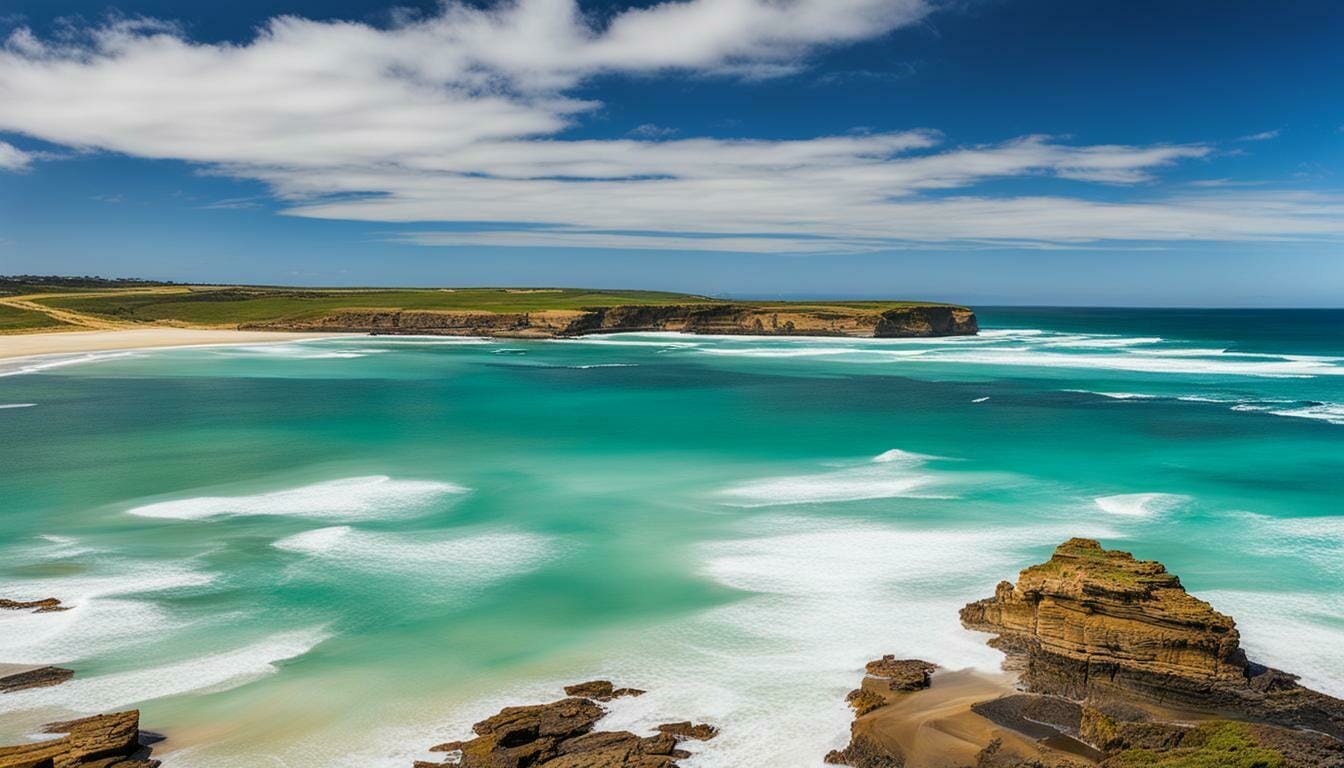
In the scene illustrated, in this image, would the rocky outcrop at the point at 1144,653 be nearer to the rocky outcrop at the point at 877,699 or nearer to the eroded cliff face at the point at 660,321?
the rocky outcrop at the point at 877,699

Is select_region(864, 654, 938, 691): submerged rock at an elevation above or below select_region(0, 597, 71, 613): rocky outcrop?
above

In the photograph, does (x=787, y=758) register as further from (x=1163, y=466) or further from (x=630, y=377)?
(x=630, y=377)

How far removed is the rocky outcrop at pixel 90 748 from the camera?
35.0ft

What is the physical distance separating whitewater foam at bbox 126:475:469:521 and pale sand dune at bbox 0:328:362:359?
63517 millimetres

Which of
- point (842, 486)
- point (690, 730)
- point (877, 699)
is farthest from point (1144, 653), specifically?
point (842, 486)

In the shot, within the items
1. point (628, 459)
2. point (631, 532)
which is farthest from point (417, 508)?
point (628, 459)

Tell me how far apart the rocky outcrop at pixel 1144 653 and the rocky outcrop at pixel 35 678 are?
15.5 metres

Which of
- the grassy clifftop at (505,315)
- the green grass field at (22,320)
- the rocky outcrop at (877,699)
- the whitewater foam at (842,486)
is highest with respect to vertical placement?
the grassy clifftop at (505,315)

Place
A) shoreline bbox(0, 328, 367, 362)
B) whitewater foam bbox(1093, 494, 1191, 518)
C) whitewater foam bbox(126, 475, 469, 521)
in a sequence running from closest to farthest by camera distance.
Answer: whitewater foam bbox(126, 475, 469, 521)
whitewater foam bbox(1093, 494, 1191, 518)
shoreline bbox(0, 328, 367, 362)

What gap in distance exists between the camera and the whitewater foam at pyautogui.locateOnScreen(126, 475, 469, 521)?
24.9m

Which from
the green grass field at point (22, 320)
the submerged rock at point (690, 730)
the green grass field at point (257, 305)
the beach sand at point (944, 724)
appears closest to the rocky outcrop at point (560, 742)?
the submerged rock at point (690, 730)

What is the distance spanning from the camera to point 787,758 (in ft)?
39.0

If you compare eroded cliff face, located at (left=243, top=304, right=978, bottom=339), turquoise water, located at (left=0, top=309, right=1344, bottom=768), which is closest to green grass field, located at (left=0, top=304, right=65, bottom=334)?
eroded cliff face, located at (left=243, top=304, right=978, bottom=339)

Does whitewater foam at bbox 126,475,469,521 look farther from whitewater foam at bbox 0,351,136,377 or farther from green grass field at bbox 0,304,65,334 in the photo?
green grass field at bbox 0,304,65,334
